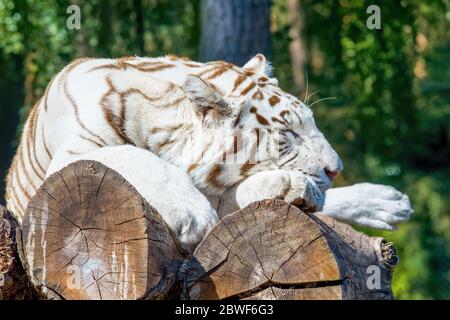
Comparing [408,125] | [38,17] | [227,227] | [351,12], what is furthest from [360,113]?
[227,227]

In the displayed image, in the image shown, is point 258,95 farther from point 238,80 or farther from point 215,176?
point 215,176

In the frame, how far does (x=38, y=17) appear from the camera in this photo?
23.2 feet

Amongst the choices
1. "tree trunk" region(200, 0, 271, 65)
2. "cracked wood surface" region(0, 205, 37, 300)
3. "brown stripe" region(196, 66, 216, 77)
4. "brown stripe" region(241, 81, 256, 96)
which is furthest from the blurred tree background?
"cracked wood surface" region(0, 205, 37, 300)

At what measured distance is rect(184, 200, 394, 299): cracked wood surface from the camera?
2879 millimetres

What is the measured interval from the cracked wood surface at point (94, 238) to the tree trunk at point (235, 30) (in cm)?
346

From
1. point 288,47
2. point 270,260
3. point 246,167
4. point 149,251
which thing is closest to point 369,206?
point 246,167

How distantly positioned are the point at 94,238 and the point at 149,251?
0.66 feet

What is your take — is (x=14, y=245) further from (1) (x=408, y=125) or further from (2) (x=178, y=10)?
(1) (x=408, y=125)

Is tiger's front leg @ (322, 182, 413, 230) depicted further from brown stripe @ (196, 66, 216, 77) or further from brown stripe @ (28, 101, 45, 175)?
brown stripe @ (28, 101, 45, 175)

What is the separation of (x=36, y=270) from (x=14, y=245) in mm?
213

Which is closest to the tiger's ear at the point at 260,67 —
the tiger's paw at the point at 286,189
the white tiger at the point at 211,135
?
the white tiger at the point at 211,135

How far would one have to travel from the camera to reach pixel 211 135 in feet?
→ 11.7

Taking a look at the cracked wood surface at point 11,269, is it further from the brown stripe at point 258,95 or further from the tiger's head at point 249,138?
the brown stripe at point 258,95

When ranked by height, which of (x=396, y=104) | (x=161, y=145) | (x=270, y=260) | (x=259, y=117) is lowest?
(x=396, y=104)
